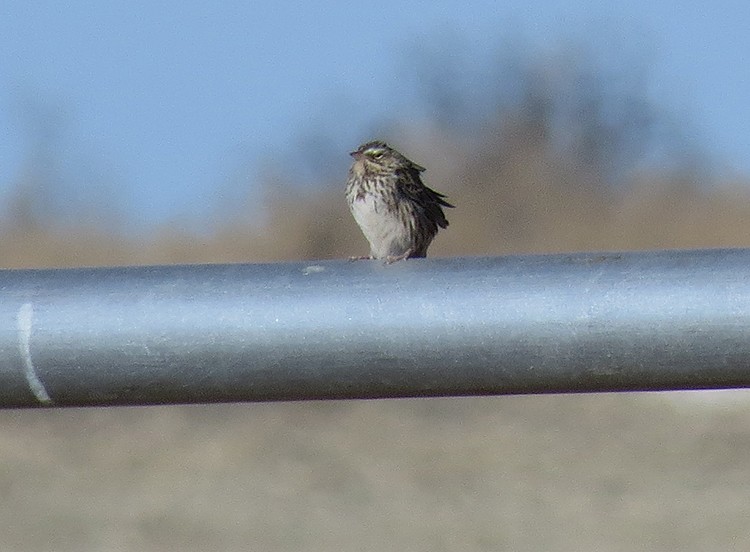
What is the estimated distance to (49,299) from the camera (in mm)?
1563

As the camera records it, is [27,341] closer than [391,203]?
Yes

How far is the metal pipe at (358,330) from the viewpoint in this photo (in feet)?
4.99

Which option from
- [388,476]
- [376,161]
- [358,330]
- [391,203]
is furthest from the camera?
[388,476]

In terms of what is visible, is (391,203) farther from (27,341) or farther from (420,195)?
(27,341)

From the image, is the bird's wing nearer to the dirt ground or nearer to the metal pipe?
the dirt ground

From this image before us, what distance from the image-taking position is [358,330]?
1.54 meters

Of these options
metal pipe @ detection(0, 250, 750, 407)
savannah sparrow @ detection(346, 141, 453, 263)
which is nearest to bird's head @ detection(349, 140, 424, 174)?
savannah sparrow @ detection(346, 141, 453, 263)

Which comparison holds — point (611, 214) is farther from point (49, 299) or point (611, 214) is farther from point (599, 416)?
point (49, 299)

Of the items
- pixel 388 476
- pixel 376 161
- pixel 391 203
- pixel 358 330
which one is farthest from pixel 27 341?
pixel 388 476

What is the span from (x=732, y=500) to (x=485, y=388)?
8949mm

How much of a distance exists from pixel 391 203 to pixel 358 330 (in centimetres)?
421

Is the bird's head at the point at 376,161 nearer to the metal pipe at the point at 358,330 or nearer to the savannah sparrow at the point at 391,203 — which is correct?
the savannah sparrow at the point at 391,203

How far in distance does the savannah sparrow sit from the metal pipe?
4.02 metres

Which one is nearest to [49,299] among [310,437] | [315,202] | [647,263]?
[647,263]
